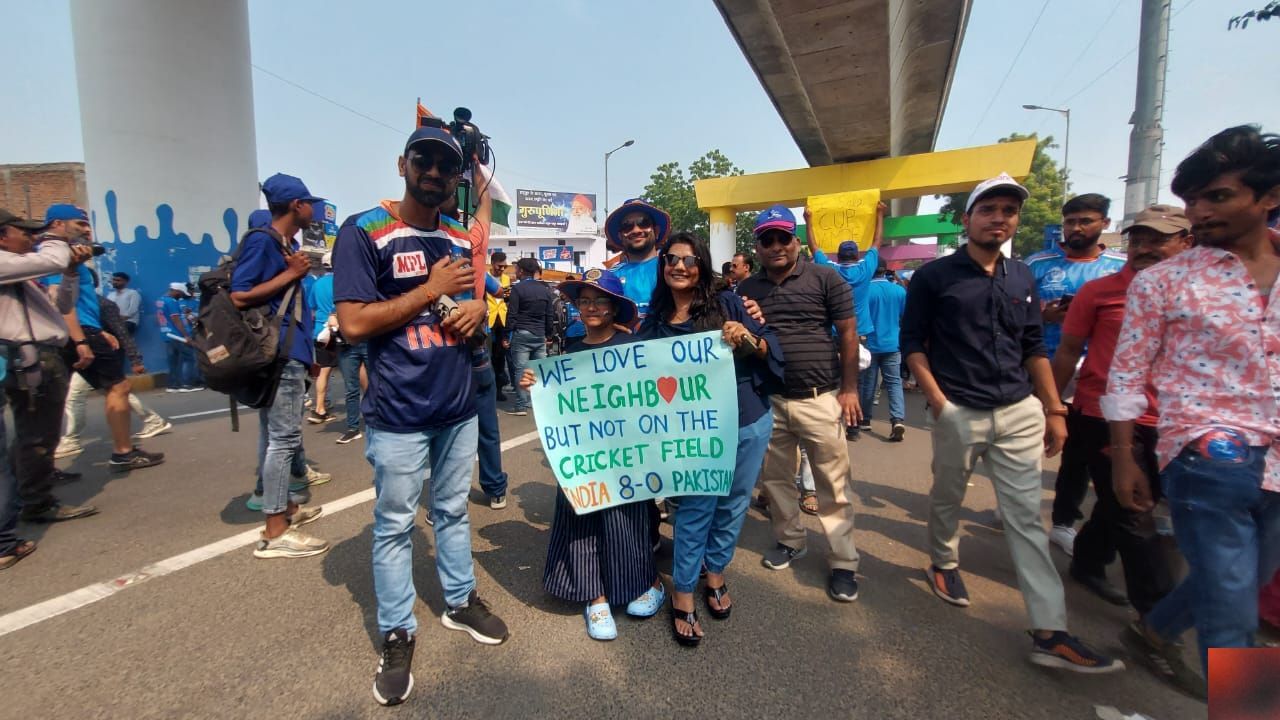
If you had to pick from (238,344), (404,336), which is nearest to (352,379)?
(238,344)

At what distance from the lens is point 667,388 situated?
Answer: 2.65 meters

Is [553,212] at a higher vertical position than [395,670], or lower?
higher

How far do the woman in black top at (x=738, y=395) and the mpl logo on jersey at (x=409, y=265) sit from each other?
103 centimetres

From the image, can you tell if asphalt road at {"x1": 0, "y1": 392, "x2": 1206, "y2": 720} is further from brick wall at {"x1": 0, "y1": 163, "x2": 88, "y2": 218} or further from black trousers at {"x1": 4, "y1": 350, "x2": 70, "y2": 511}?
brick wall at {"x1": 0, "y1": 163, "x2": 88, "y2": 218}

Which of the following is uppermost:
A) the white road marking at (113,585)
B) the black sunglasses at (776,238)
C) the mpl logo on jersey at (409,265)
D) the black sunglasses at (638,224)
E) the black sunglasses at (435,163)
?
the black sunglasses at (435,163)

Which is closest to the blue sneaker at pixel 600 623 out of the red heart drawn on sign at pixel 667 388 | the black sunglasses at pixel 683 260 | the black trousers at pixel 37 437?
the red heart drawn on sign at pixel 667 388

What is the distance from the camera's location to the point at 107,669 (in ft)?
7.45

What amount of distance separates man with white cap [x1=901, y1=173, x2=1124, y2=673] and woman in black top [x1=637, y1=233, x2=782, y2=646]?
0.81 metres

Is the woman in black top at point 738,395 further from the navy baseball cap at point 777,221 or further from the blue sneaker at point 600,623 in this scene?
the navy baseball cap at point 777,221

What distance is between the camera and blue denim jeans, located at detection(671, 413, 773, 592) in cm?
258

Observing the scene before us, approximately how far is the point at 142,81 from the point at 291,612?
33.3 feet

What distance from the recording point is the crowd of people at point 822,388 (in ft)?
5.98

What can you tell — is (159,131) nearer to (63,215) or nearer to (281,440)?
(63,215)

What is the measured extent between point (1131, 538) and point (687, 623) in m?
2.13
